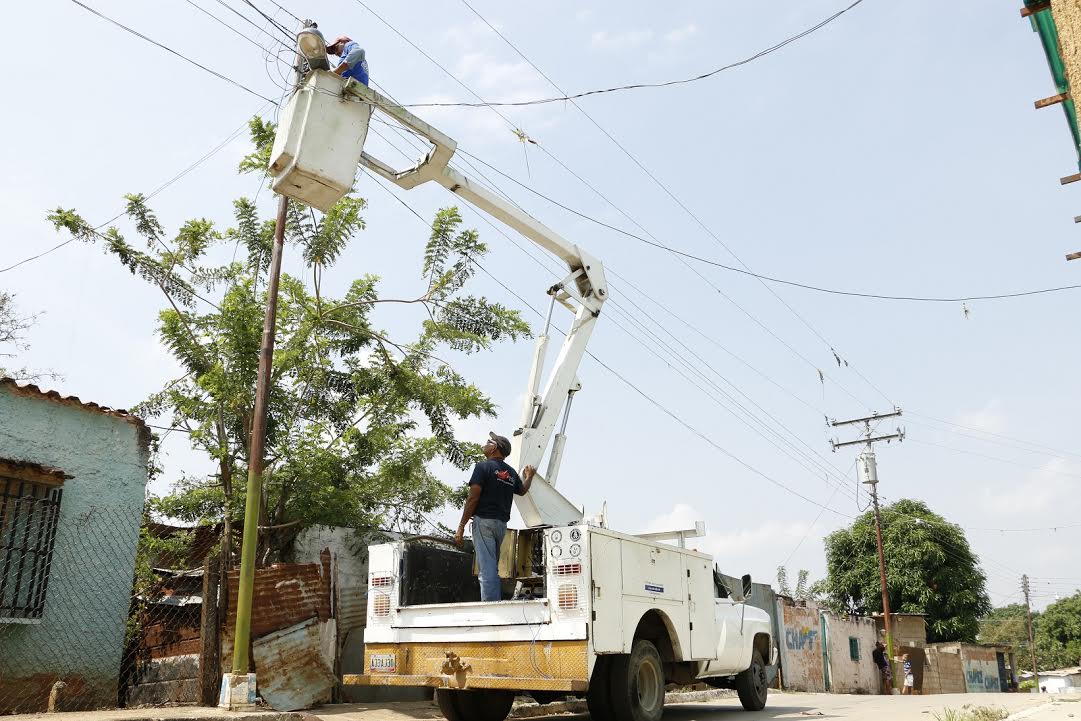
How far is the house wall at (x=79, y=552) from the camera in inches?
349

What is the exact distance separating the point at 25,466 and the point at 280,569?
2925mm

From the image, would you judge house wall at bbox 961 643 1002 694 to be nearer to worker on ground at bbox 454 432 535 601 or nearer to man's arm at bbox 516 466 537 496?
man's arm at bbox 516 466 537 496

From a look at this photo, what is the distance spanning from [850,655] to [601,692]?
82.7ft

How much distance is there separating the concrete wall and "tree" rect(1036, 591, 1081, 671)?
48380 millimetres

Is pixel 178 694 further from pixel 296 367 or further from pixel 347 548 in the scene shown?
pixel 296 367

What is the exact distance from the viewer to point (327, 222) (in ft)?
41.1

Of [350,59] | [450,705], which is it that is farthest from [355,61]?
[450,705]

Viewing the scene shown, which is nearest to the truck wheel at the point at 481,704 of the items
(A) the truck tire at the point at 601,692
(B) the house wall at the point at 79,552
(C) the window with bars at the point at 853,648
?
(A) the truck tire at the point at 601,692

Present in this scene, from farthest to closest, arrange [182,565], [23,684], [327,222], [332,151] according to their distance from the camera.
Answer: [327,222] → [182,565] → [23,684] → [332,151]

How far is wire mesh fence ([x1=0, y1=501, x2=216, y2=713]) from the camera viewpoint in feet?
28.8

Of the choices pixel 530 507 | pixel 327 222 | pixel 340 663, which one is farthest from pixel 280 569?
pixel 327 222

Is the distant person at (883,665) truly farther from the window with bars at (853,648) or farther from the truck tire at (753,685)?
the truck tire at (753,685)

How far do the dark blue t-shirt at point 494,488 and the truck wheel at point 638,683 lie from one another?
1.74 m

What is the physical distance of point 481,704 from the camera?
9.05 m
